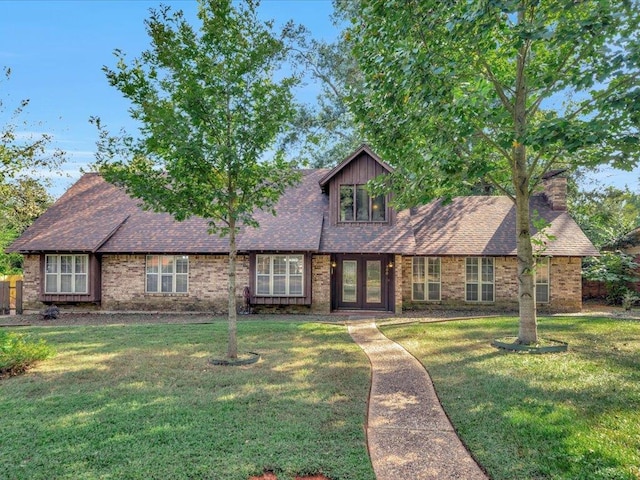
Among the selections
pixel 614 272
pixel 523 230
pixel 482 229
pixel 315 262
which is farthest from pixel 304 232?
pixel 614 272

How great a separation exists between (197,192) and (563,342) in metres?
8.79

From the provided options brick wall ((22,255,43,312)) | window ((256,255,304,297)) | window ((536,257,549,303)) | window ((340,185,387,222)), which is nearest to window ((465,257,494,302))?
window ((536,257,549,303))

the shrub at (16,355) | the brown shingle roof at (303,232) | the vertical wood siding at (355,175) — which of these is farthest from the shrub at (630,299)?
the shrub at (16,355)

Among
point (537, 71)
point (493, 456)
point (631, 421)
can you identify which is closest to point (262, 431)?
point (493, 456)

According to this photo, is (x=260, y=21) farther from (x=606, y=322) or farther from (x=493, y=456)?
(x=606, y=322)

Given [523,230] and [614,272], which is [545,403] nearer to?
[523,230]

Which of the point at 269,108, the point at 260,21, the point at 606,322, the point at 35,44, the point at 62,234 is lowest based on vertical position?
the point at 606,322

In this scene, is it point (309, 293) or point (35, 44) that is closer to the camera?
point (35, 44)

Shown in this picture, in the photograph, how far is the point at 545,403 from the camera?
Answer: 5645 millimetres

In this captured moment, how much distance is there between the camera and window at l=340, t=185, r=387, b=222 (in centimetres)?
1714

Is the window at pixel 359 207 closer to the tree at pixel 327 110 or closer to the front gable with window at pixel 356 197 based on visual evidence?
the front gable with window at pixel 356 197

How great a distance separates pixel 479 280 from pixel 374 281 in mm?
4429

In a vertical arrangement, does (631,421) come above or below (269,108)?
below

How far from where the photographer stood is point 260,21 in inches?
322
